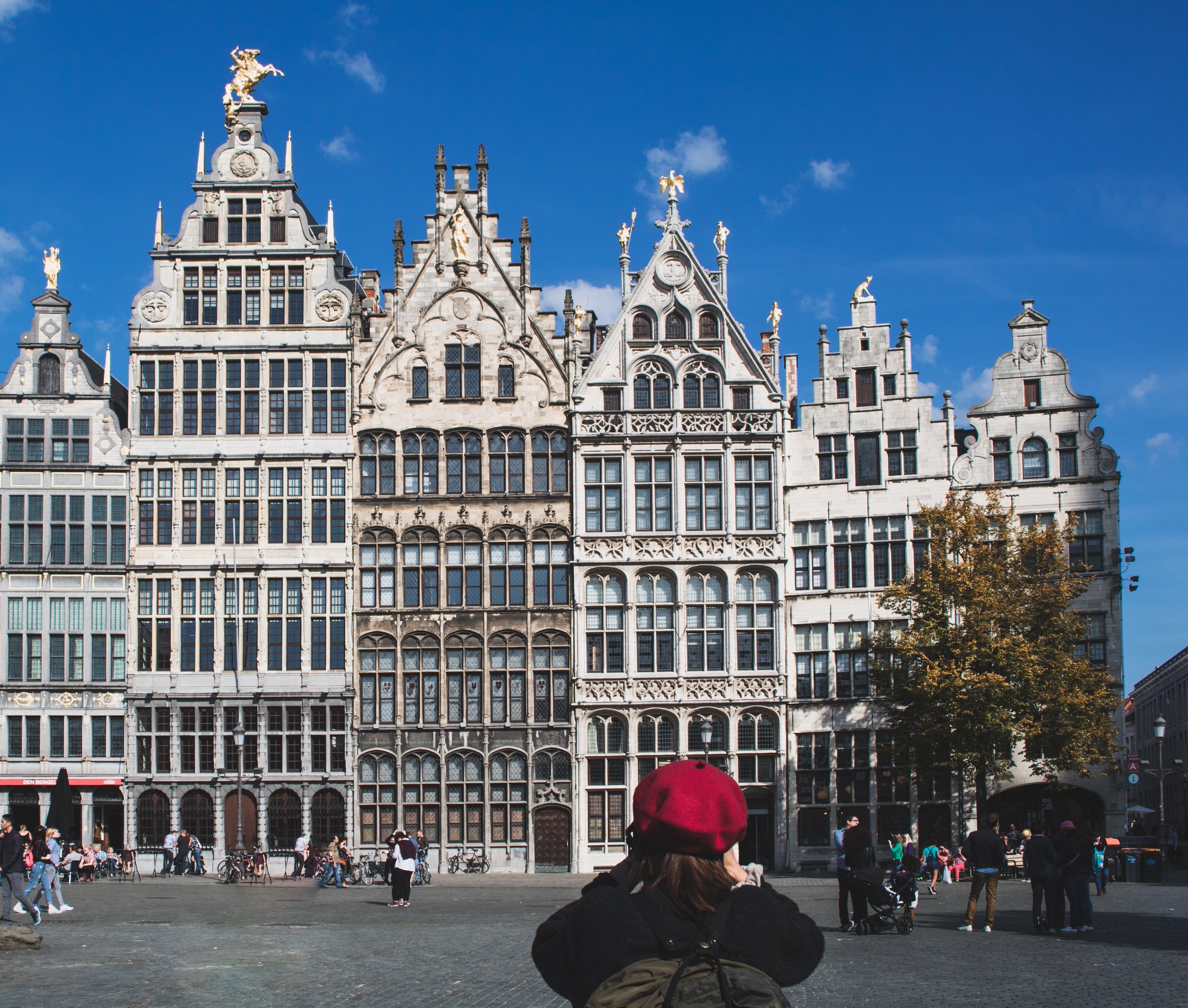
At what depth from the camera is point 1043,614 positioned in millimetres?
39031

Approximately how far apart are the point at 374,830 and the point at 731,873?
41.5m

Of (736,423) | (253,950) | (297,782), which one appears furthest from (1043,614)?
(253,950)

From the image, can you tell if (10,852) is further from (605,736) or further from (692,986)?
(605,736)

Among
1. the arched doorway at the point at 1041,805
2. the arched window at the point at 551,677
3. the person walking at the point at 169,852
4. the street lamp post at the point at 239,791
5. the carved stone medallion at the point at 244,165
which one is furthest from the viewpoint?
the carved stone medallion at the point at 244,165

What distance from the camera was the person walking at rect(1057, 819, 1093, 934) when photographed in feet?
68.0

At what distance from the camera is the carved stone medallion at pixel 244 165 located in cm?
4722

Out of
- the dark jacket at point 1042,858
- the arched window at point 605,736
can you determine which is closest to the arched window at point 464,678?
the arched window at point 605,736

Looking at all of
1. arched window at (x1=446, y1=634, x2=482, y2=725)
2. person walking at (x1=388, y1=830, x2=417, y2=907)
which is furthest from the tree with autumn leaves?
person walking at (x1=388, y1=830, x2=417, y2=907)

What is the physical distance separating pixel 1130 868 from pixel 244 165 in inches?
1326

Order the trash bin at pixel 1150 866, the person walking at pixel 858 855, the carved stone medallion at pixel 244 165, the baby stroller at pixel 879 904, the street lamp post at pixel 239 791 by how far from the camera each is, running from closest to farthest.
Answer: the person walking at pixel 858 855
the baby stroller at pixel 879 904
the trash bin at pixel 1150 866
the street lamp post at pixel 239 791
the carved stone medallion at pixel 244 165

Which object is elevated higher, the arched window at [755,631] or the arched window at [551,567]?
the arched window at [551,567]

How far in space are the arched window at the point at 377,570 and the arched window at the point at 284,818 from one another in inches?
246

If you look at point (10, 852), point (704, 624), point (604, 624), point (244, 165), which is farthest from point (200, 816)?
point (10, 852)

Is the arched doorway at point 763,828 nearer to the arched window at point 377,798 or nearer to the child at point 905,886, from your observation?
the arched window at point 377,798
